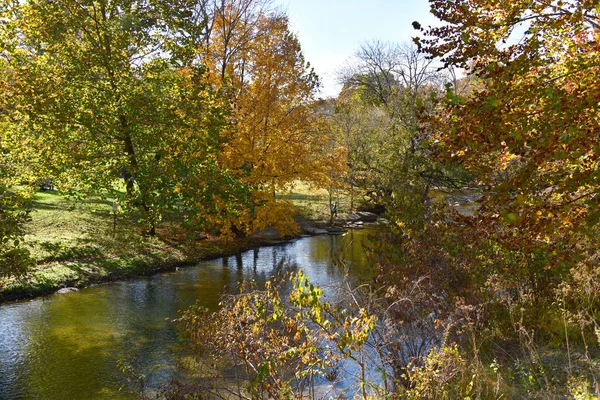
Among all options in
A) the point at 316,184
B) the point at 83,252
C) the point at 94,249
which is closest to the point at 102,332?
the point at 83,252

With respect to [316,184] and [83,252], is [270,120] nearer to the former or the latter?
[316,184]

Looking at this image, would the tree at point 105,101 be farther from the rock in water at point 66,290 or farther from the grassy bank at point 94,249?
the rock in water at point 66,290

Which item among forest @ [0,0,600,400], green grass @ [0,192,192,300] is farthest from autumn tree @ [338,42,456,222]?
green grass @ [0,192,192,300]

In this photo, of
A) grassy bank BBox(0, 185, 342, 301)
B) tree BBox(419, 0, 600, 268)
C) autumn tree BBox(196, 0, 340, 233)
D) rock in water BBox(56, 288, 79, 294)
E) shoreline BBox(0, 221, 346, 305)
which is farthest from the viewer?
autumn tree BBox(196, 0, 340, 233)

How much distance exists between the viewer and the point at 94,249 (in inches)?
619

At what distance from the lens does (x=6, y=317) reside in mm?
10773

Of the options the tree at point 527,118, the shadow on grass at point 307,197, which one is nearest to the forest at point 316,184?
the tree at point 527,118

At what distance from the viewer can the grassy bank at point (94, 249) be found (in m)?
13.3

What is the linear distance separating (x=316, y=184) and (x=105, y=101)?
370 inches

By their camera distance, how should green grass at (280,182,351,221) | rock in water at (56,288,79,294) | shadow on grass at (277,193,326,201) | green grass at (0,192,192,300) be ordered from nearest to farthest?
rock in water at (56,288,79,294)
green grass at (0,192,192,300)
green grass at (280,182,351,221)
shadow on grass at (277,193,326,201)

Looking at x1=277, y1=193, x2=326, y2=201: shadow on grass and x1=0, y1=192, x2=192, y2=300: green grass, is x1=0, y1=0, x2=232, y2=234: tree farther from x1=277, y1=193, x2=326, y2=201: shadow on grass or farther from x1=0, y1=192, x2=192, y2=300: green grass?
x1=277, y1=193, x2=326, y2=201: shadow on grass

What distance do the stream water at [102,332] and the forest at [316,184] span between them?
1.65 feet

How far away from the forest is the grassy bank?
0.29ft

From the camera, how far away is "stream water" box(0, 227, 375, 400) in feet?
25.6
